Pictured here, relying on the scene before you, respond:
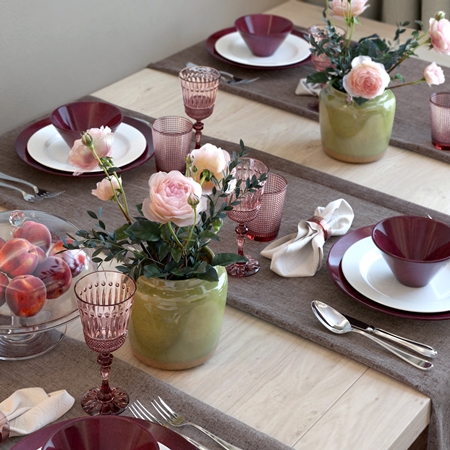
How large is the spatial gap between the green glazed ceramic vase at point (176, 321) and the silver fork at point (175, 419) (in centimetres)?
8

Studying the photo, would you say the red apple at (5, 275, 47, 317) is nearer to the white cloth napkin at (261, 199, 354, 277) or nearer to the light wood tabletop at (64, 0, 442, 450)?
the light wood tabletop at (64, 0, 442, 450)

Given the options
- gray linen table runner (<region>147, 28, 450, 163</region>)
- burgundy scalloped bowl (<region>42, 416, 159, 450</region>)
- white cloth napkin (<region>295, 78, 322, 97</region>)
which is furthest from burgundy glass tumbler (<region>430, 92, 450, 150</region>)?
burgundy scalloped bowl (<region>42, 416, 159, 450</region>)

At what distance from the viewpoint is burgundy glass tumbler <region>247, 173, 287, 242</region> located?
4.15ft

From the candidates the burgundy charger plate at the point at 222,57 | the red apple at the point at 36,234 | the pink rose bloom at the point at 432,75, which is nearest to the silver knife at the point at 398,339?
the red apple at the point at 36,234

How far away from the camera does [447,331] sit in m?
1.11

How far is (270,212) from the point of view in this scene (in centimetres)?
129

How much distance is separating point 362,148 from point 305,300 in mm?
517

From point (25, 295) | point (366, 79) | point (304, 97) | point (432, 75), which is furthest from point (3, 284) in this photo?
point (304, 97)

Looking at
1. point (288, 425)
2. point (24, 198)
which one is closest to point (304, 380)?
point (288, 425)

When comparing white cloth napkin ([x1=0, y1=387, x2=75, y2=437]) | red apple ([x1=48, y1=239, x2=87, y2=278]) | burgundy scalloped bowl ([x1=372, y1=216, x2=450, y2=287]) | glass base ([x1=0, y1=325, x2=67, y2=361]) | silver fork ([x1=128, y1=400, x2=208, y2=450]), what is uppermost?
red apple ([x1=48, y1=239, x2=87, y2=278])

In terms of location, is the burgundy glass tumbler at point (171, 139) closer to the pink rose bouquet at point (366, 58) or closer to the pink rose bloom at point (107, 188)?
the pink rose bouquet at point (366, 58)

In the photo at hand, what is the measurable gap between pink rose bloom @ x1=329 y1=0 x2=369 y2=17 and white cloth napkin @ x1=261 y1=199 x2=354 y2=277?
441 millimetres

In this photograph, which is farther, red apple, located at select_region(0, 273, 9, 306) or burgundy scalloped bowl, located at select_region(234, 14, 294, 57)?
burgundy scalloped bowl, located at select_region(234, 14, 294, 57)

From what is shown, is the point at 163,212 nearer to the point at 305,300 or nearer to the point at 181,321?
the point at 181,321
